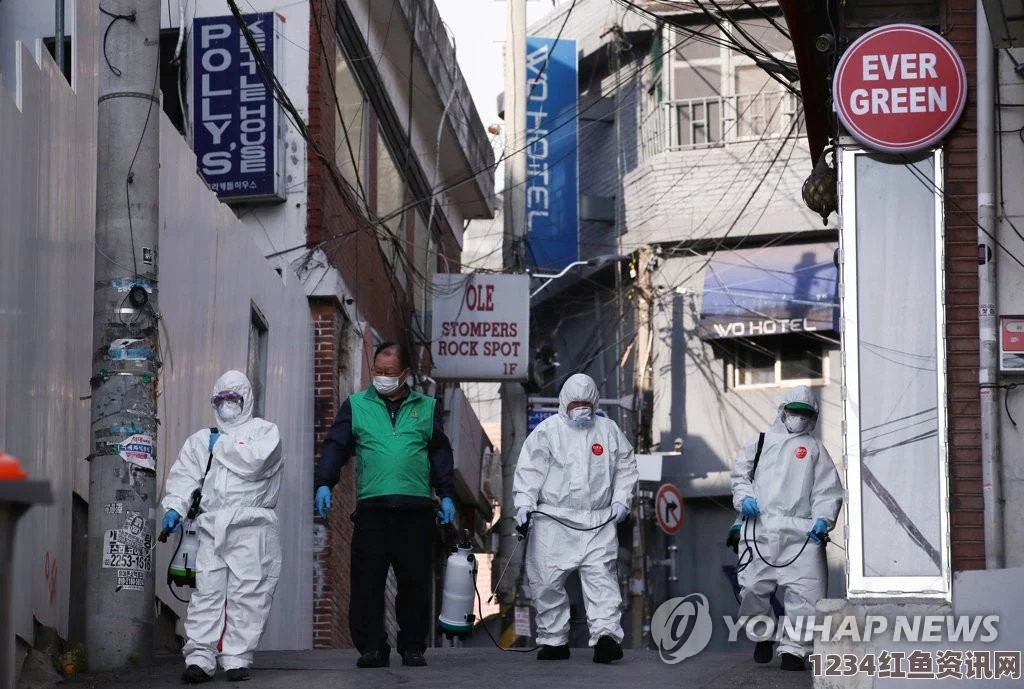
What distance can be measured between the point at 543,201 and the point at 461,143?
25.2 ft

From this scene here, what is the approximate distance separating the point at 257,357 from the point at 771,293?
1461 centimetres

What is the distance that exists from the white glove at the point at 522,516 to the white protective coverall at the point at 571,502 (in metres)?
0.04

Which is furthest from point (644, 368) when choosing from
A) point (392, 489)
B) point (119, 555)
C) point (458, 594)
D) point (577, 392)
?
point (119, 555)

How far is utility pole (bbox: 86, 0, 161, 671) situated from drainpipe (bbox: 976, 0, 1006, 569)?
454 centimetres

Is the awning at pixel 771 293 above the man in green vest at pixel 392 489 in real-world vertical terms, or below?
above

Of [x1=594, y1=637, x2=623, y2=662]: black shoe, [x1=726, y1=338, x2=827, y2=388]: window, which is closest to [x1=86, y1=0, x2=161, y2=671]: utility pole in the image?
[x1=594, y1=637, x2=623, y2=662]: black shoe

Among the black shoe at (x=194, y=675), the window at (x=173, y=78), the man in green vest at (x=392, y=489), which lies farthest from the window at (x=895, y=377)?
the window at (x=173, y=78)

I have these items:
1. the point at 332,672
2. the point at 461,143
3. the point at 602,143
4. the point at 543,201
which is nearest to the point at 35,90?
the point at 332,672

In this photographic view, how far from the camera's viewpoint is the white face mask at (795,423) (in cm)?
1136

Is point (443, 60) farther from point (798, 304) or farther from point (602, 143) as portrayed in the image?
point (602, 143)

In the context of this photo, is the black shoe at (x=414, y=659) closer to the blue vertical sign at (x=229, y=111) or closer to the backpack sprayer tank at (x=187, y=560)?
the backpack sprayer tank at (x=187, y=560)

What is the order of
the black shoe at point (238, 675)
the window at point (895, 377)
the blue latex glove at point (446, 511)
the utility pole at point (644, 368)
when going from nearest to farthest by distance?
the window at point (895, 377), the black shoe at point (238, 675), the blue latex glove at point (446, 511), the utility pole at point (644, 368)

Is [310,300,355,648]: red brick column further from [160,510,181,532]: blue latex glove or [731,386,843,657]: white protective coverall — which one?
[160,510,181,532]: blue latex glove

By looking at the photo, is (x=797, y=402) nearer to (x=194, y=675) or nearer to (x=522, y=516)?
(x=522, y=516)
